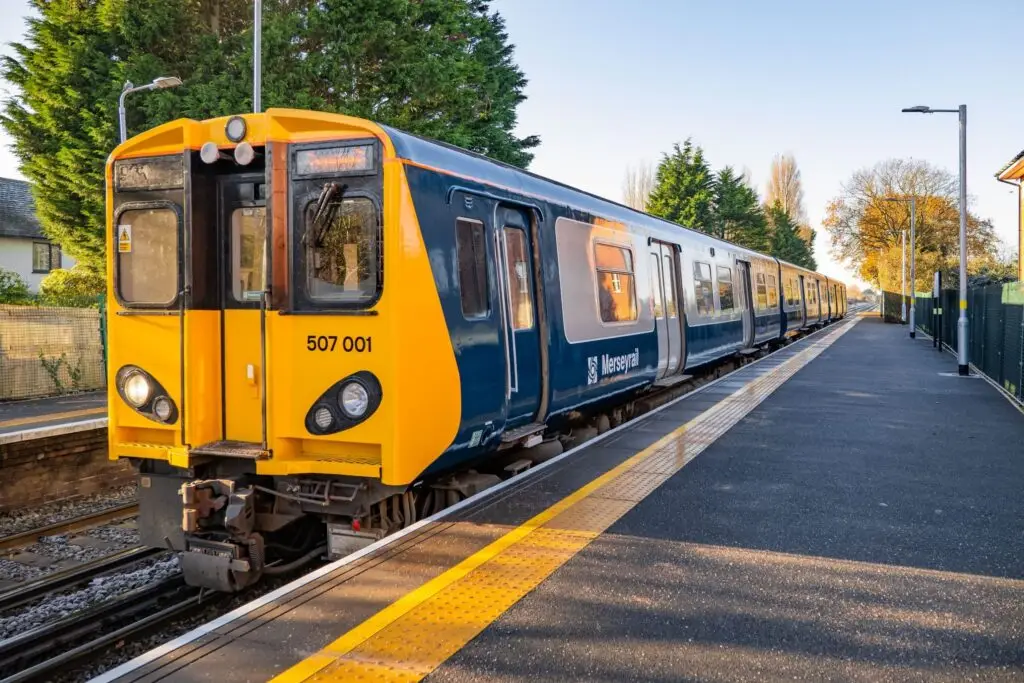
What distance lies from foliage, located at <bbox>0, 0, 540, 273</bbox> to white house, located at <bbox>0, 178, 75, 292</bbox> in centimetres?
1166

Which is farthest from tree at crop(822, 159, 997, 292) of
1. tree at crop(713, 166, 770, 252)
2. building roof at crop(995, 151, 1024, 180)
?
building roof at crop(995, 151, 1024, 180)

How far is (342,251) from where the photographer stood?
5.29 metres

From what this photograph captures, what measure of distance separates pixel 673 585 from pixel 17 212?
40.0 m

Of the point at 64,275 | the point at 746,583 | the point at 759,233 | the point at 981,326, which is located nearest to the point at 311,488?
the point at 746,583

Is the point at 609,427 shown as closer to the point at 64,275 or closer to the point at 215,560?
the point at 215,560

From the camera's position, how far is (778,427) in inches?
388

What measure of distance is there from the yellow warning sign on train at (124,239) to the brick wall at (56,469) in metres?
5.48

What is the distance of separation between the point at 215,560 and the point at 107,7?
75.3ft

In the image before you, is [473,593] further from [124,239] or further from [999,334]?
[999,334]

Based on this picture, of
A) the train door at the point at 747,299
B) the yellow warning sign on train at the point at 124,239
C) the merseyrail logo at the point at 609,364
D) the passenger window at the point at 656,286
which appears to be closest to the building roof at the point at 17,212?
the train door at the point at 747,299

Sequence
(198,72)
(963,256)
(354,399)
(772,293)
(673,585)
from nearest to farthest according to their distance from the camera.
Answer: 1. (673,585)
2. (354,399)
3. (963,256)
4. (198,72)
5. (772,293)

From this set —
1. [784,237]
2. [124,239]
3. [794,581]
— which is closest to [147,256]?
[124,239]

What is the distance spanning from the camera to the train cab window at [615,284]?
8.81 metres

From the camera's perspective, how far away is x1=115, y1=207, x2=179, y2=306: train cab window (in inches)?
A: 221
